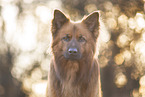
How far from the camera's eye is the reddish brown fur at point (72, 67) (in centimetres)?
601

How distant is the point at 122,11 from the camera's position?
16.1 metres

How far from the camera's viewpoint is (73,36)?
6039 mm

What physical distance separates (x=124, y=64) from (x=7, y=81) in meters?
11.0

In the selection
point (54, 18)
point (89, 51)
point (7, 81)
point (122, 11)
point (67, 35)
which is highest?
point (122, 11)

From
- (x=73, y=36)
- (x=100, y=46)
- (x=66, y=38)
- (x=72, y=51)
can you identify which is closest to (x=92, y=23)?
(x=73, y=36)

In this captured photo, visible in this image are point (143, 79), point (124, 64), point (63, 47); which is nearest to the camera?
point (63, 47)

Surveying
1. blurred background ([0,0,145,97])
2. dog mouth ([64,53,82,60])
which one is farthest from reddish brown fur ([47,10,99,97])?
blurred background ([0,0,145,97])

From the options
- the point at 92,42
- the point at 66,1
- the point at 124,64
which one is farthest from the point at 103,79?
the point at 92,42

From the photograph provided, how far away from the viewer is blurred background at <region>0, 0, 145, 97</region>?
15664mm

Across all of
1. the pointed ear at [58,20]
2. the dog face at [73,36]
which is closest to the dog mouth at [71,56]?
the dog face at [73,36]

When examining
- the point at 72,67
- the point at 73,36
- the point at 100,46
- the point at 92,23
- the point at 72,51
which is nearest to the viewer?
the point at 72,51

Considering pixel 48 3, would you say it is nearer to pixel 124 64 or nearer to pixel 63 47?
pixel 124 64

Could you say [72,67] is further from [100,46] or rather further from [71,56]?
[100,46]

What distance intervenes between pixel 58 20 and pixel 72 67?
1315mm
